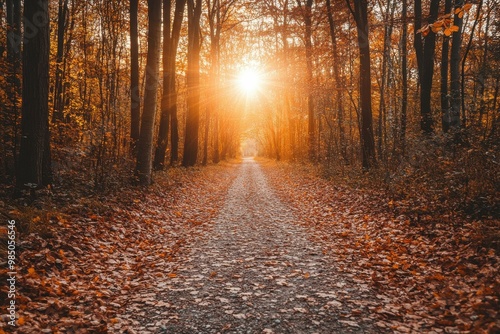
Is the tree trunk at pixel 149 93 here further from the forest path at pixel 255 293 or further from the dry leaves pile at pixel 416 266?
the dry leaves pile at pixel 416 266

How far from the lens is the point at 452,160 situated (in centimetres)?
931

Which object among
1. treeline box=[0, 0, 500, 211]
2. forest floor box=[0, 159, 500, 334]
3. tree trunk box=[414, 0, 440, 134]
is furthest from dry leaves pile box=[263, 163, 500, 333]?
tree trunk box=[414, 0, 440, 134]

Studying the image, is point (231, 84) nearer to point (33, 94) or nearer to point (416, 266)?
point (33, 94)

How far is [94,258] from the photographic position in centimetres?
600

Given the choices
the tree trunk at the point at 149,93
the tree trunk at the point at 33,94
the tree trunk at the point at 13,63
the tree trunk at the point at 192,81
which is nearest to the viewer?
the tree trunk at the point at 33,94

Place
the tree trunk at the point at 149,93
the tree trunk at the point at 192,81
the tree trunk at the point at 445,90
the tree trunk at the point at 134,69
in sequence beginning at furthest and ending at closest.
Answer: the tree trunk at the point at 192,81 → the tree trunk at the point at 134,69 → the tree trunk at the point at 445,90 → the tree trunk at the point at 149,93

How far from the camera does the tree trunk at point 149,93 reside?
1191 cm

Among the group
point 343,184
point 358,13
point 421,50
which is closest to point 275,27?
point 358,13

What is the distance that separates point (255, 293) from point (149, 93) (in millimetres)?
9429

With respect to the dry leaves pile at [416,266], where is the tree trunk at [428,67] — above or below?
above

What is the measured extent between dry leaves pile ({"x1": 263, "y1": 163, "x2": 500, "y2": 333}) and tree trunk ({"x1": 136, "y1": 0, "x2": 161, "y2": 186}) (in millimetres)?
6236

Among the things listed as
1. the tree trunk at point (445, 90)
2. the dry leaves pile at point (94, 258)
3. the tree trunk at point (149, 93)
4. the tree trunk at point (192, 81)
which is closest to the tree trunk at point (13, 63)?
the dry leaves pile at point (94, 258)

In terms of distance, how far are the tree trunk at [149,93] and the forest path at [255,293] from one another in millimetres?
5261

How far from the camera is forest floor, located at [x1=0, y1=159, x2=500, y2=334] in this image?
13.5ft
